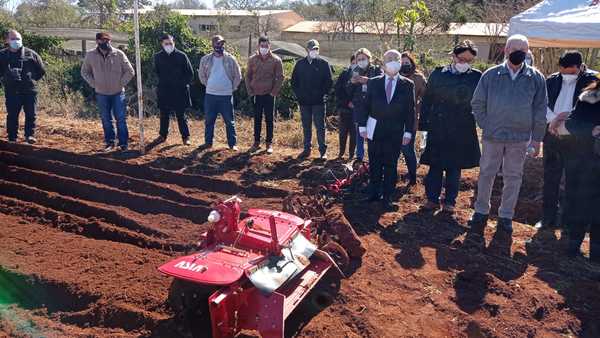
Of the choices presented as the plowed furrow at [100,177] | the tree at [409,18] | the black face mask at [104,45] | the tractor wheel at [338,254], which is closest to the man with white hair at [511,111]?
the tractor wheel at [338,254]

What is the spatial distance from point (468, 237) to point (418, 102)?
2446 millimetres

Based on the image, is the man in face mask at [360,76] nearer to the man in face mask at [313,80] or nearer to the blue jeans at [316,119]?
the man in face mask at [313,80]

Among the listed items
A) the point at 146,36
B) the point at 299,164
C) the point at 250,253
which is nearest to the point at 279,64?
the point at 299,164

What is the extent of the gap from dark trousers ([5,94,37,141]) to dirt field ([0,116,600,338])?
1.16m

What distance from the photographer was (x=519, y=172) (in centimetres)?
568

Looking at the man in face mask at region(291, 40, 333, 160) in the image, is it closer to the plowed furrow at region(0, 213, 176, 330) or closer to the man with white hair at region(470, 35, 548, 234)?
the man with white hair at region(470, 35, 548, 234)

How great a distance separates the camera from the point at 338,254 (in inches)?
197

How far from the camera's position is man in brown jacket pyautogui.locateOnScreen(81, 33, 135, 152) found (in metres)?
8.47

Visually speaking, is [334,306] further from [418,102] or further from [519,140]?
[418,102]

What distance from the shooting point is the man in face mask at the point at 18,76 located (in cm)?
885

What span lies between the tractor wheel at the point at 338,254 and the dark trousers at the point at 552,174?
2816 millimetres

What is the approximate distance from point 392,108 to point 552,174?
1983 millimetres

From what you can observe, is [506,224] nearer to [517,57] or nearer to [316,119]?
[517,57]

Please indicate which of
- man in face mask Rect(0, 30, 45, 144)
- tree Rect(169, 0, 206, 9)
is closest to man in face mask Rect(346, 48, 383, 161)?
man in face mask Rect(0, 30, 45, 144)
